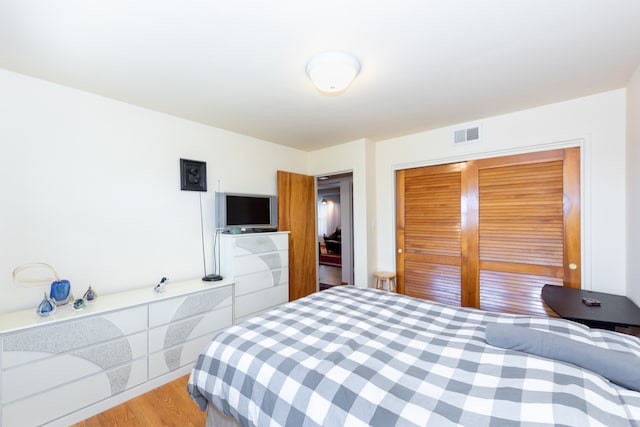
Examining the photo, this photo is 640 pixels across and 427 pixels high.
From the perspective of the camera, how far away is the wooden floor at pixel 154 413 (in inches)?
70.0

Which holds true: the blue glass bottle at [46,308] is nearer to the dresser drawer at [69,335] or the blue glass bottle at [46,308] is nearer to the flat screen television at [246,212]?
A: the dresser drawer at [69,335]

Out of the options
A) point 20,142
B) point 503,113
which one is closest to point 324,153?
point 503,113

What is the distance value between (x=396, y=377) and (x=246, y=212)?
2.43 meters

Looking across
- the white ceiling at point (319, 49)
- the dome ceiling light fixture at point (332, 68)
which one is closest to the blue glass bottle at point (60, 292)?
the white ceiling at point (319, 49)

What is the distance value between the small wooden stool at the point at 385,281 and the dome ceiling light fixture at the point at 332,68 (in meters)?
2.42

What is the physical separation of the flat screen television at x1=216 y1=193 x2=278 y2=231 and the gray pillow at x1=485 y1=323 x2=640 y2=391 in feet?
8.11

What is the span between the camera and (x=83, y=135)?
2123mm

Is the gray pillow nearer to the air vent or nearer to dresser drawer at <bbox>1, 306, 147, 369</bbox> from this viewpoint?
the air vent

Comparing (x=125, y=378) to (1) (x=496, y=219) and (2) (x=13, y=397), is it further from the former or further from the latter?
(1) (x=496, y=219)

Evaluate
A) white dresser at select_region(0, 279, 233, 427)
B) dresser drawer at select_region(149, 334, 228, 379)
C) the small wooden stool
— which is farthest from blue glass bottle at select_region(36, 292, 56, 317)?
the small wooden stool

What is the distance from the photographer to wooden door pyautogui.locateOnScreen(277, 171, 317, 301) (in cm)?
355

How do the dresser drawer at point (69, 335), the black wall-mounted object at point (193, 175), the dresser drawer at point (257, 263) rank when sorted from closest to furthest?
the dresser drawer at point (69, 335)
the black wall-mounted object at point (193, 175)
the dresser drawer at point (257, 263)

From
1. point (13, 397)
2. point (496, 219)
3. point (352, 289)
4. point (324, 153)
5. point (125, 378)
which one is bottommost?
point (125, 378)

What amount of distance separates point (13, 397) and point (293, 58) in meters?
2.66
